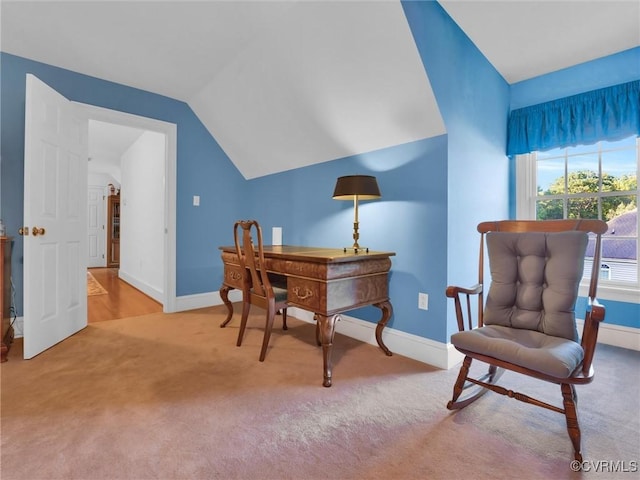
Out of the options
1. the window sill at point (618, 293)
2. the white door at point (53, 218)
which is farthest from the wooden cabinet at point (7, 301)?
the window sill at point (618, 293)

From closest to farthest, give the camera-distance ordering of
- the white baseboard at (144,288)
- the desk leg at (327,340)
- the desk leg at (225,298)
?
the desk leg at (327,340) < the desk leg at (225,298) < the white baseboard at (144,288)

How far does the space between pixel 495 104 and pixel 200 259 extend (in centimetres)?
346

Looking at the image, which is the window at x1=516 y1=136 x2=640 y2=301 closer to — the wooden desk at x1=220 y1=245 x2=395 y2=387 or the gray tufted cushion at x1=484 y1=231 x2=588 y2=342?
the gray tufted cushion at x1=484 y1=231 x2=588 y2=342

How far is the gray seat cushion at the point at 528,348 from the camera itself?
4.22ft

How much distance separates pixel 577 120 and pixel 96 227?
9.13 meters

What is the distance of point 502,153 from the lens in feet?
9.41

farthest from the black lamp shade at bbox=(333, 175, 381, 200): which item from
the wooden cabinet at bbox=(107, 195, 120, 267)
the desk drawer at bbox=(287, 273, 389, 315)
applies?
the wooden cabinet at bbox=(107, 195, 120, 267)

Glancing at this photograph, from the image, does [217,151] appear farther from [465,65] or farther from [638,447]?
[638,447]

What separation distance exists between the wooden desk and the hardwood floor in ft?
6.90

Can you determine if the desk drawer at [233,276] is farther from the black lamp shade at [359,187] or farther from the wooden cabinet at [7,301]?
the wooden cabinet at [7,301]

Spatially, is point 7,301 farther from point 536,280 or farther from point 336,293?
point 536,280

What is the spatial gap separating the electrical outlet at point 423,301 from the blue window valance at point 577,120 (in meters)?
1.67

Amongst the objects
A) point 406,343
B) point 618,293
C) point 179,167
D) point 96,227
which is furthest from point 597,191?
point 96,227

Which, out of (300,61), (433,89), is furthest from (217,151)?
(433,89)
